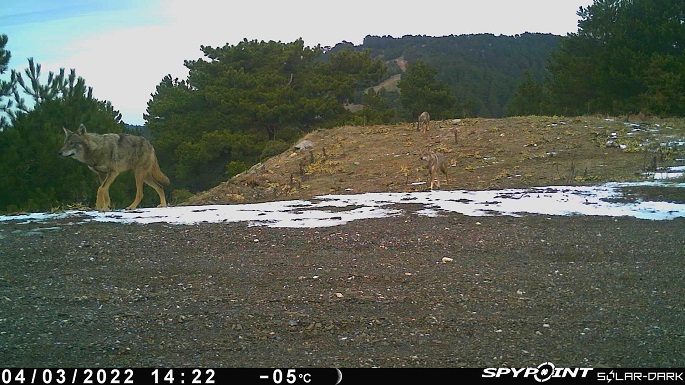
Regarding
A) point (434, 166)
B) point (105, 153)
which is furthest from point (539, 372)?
point (434, 166)

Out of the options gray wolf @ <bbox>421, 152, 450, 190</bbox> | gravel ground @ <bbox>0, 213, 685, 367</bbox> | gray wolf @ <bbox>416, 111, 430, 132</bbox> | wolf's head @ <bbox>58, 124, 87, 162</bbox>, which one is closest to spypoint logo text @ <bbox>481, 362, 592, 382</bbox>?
gravel ground @ <bbox>0, 213, 685, 367</bbox>

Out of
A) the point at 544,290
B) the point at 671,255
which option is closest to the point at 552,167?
the point at 671,255

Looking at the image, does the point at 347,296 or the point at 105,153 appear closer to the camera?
the point at 347,296

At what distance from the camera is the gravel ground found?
4.16 m

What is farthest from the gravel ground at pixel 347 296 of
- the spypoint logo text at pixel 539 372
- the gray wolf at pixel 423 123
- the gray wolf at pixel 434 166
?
the gray wolf at pixel 423 123

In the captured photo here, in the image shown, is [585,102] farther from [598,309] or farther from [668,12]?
[598,309]

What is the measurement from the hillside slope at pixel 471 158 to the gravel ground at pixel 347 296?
17.6 ft

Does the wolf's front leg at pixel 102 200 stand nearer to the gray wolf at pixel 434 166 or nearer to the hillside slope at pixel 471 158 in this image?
the hillside slope at pixel 471 158

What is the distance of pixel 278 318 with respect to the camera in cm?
489

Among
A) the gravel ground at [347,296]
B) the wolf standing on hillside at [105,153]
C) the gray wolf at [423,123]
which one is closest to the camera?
the gravel ground at [347,296]

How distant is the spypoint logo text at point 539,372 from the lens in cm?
374

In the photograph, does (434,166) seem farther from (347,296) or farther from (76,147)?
(347,296)

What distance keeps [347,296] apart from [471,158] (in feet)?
38.4

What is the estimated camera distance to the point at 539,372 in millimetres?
3797
